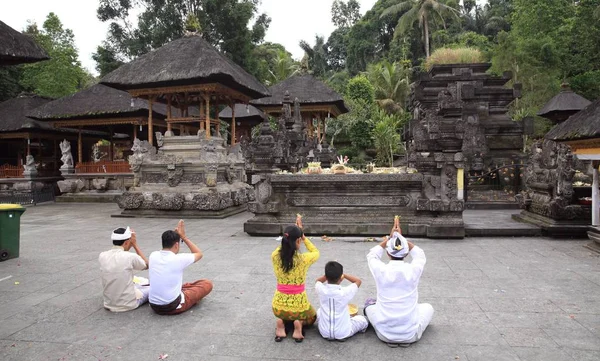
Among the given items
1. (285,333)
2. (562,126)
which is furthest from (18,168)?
(562,126)

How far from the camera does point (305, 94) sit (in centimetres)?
2458

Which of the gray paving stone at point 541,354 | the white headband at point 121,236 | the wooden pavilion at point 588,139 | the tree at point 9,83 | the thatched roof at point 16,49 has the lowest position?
the gray paving stone at point 541,354

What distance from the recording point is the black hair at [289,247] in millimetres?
4039

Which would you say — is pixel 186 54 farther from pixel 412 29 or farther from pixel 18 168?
pixel 412 29

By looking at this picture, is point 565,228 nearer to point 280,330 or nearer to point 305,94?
point 280,330

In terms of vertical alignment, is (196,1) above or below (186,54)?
above

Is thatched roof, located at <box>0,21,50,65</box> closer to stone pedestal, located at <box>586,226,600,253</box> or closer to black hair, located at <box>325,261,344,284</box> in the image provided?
black hair, located at <box>325,261,344,284</box>

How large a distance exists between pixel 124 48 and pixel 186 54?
20.8 meters

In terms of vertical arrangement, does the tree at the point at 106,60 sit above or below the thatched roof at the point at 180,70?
above

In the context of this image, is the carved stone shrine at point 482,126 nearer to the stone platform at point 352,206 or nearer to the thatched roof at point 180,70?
the stone platform at point 352,206

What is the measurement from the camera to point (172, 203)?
14.4m

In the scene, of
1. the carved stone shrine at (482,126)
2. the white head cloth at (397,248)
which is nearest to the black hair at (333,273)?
the white head cloth at (397,248)

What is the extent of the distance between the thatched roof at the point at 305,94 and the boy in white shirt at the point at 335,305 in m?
20.3

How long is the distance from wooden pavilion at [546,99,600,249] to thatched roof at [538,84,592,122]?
1039 cm
